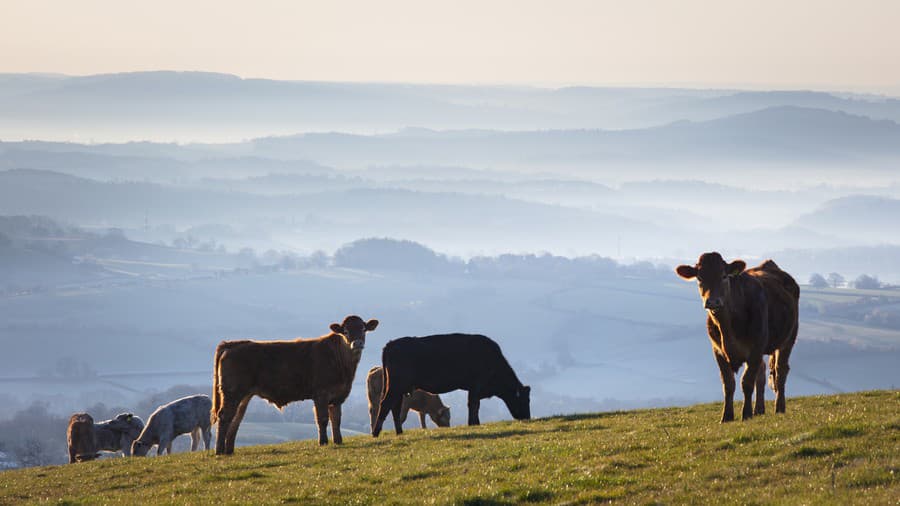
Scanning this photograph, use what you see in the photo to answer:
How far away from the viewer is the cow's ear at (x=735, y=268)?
20377 mm

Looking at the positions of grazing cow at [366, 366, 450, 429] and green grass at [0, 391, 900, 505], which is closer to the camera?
green grass at [0, 391, 900, 505]

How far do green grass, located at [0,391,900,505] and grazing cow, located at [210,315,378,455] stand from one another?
104 cm

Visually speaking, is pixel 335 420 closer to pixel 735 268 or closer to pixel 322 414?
pixel 322 414

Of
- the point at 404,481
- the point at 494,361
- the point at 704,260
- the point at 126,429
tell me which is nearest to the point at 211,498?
the point at 404,481

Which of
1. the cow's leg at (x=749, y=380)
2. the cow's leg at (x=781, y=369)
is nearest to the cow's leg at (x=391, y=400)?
the cow's leg at (x=781, y=369)

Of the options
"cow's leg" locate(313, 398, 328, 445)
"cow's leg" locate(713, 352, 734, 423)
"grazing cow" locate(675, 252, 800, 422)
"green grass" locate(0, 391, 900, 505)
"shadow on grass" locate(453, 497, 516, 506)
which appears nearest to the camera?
"green grass" locate(0, 391, 900, 505)

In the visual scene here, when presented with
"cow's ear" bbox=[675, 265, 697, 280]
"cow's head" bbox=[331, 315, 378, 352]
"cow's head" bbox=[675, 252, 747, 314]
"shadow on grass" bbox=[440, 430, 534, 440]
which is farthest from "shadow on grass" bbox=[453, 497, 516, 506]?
"cow's head" bbox=[331, 315, 378, 352]

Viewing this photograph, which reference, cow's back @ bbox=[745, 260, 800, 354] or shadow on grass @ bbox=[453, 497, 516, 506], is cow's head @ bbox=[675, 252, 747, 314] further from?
shadow on grass @ bbox=[453, 497, 516, 506]

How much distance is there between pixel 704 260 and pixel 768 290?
2047 mm

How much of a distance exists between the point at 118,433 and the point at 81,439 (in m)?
1.40

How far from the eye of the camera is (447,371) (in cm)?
2966

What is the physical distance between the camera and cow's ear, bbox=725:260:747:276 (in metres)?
20.4

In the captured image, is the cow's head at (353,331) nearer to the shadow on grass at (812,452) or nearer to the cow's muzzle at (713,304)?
the cow's muzzle at (713,304)

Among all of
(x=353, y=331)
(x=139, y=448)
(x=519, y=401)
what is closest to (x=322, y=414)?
(x=353, y=331)
